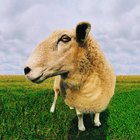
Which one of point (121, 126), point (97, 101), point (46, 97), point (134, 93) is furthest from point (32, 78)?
point (134, 93)

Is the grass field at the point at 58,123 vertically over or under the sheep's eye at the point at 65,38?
under

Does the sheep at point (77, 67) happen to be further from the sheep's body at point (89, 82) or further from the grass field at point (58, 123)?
the grass field at point (58, 123)

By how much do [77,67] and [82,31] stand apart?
2.04ft

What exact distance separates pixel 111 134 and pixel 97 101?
6.69 feet

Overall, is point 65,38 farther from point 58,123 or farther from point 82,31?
point 58,123

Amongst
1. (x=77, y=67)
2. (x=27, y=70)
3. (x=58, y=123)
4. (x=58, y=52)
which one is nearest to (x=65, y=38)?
(x=58, y=52)

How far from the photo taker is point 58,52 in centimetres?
653

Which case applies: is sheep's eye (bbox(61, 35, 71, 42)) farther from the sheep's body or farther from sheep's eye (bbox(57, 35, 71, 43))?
the sheep's body

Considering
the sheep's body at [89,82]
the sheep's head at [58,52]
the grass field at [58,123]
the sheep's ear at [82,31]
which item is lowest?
the grass field at [58,123]

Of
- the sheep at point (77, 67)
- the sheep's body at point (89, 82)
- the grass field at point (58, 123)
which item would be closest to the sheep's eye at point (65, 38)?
the sheep at point (77, 67)

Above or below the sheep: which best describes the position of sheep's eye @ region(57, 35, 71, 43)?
above

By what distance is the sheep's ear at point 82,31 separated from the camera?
6500 mm

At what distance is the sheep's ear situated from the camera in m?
6.50

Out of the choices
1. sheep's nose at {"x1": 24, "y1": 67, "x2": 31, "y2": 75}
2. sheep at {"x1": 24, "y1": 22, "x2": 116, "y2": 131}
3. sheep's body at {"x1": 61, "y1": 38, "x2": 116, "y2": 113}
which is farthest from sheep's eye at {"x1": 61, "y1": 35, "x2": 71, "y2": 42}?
sheep's nose at {"x1": 24, "y1": 67, "x2": 31, "y2": 75}
